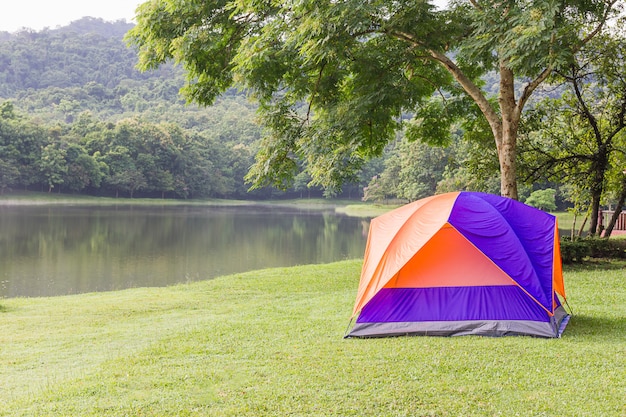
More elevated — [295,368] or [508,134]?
[508,134]

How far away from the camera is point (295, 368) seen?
19.2 feet

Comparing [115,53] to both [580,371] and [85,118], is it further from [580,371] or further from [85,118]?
[580,371]

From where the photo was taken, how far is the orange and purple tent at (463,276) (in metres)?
7.18

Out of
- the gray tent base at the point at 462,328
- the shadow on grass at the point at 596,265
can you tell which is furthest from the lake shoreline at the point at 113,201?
the gray tent base at the point at 462,328

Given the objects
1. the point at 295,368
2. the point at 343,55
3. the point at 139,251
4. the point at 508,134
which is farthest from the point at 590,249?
the point at 139,251

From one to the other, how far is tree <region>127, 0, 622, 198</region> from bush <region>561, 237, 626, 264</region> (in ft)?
8.55

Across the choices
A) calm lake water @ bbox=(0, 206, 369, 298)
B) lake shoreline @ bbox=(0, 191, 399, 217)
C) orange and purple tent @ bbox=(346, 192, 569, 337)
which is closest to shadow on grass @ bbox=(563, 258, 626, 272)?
orange and purple tent @ bbox=(346, 192, 569, 337)

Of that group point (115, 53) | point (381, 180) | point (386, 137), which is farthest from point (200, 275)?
point (115, 53)

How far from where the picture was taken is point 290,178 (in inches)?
552

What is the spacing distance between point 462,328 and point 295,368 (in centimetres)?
241

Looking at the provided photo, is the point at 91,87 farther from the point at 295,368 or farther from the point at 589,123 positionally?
the point at 295,368

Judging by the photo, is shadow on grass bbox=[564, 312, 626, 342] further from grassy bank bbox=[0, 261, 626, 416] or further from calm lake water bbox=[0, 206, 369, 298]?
calm lake water bbox=[0, 206, 369, 298]

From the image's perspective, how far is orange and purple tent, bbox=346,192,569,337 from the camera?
7176mm

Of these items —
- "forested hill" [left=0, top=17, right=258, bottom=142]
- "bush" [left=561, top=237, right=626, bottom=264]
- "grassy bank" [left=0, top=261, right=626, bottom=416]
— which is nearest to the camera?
"grassy bank" [left=0, top=261, right=626, bottom=416]
